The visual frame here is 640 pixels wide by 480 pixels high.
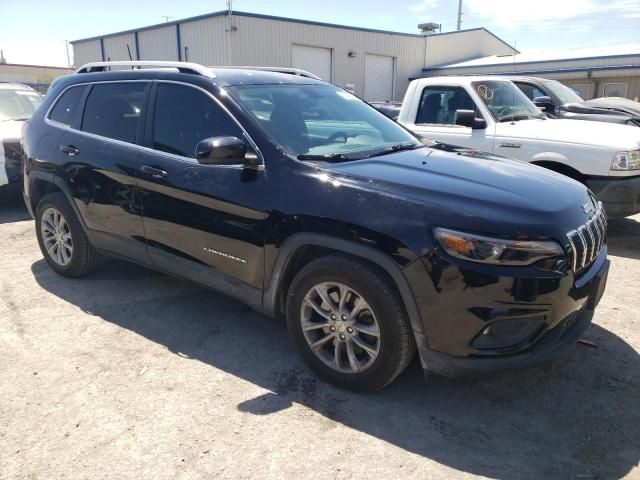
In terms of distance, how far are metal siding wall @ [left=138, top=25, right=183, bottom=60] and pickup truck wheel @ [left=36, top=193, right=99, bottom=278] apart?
21.3 metres

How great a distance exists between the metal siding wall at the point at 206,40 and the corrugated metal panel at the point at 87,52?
958 cm

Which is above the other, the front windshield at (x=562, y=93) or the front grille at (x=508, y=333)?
the front windshield at (x=562, y=93)

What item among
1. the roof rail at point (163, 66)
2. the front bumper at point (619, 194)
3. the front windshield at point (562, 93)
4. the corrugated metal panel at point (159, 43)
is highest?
the corrugated metal panel at point (159, 43)

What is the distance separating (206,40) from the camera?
22.2m

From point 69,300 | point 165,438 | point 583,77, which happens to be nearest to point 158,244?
point 69,300

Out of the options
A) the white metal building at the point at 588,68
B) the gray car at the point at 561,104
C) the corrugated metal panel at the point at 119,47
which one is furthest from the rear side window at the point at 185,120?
the corrugated metal panel at the point at 119,47

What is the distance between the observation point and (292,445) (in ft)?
8.48

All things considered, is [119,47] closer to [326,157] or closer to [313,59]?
[313,59]

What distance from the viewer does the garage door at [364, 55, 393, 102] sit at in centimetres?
2598

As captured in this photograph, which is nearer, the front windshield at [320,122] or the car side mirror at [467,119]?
the front windshield at [320,122]

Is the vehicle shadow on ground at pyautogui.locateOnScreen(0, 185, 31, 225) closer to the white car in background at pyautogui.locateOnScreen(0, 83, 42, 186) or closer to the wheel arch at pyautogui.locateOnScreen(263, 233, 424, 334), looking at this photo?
the white car in background at pyautogui.locateOnScreen(0, 83, 42, 186)

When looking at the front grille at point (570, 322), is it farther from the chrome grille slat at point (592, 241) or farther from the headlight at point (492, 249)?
the headlight at point (492, 249)

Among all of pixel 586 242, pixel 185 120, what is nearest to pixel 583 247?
pixel 586 242

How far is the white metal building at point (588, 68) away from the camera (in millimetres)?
22656
